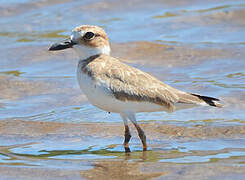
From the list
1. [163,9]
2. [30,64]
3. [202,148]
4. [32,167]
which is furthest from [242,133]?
[163,9]

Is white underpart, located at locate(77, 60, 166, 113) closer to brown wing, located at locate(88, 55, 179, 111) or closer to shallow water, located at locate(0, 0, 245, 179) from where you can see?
brown wing, located at locate(88, 55, 179, 111)

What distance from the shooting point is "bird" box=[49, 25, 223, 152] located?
7695mm

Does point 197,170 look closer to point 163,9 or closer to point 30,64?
point 30,64

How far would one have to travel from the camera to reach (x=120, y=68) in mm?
7953

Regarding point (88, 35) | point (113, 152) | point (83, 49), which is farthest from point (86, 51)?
point (113, 152)

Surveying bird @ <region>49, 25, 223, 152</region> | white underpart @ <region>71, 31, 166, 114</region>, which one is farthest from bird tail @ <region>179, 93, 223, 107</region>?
white underpart @ <region>71, 31, 166, 114</region>

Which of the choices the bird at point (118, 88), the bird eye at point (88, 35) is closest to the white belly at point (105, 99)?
A: the bird at point (118, 88)

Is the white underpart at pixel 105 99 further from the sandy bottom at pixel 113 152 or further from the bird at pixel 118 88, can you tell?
the sandy bottom at pixel 113 152

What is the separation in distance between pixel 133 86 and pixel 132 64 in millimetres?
4819

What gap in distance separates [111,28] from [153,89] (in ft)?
23.4

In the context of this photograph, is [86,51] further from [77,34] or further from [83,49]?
[77,34]

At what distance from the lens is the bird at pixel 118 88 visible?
770cm

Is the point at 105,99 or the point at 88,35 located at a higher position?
the point at 88,35

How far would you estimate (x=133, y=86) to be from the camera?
785 centimetres
